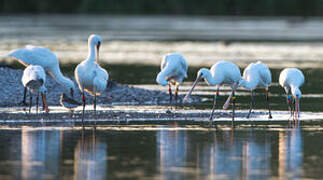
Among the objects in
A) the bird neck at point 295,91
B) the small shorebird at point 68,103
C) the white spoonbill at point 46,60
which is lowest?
the small shorebird at point 68,103

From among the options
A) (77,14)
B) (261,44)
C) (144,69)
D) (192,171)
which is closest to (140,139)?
(192,171)

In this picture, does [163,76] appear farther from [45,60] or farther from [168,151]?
[168,151]

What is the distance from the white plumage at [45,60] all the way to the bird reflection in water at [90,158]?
20.7 feet

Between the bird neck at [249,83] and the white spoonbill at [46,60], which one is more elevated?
the white spoonbill at [46,60]

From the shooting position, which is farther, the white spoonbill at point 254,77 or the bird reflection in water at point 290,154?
the white spoonbill at point 254,77

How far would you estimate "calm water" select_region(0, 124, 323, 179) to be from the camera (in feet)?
41.1

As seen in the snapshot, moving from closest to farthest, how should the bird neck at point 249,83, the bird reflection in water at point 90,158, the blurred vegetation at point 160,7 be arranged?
1. the bird reflection in water at point 90,158
2. the bird neck at point 249,83
3. the blurred vegetation at point 160,7

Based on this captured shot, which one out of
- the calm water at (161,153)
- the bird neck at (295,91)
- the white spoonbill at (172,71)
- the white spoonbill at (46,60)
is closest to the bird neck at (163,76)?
the white spoonbill at (172,71)

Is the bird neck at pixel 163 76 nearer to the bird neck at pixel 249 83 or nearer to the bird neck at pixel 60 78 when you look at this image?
the bird neck at pixel 60 78

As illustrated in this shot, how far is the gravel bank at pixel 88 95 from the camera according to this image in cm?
2267

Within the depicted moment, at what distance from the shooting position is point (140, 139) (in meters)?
15.9

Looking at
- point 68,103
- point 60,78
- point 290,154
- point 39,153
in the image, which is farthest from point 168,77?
point 39,153

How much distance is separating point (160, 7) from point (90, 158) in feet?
352

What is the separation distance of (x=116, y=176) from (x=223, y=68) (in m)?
9.12
